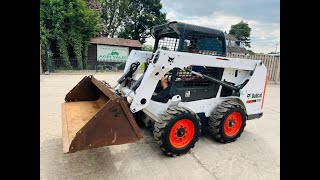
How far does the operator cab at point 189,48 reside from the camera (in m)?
3.82

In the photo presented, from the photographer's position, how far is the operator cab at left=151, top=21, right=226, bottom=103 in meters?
→ 3.82

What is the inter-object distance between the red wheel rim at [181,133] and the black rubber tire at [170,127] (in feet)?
0.17

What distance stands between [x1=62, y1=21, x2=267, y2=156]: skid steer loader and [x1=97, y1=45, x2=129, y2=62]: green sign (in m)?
17.1

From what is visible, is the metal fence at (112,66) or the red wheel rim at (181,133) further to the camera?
the metal fence at (112,66)

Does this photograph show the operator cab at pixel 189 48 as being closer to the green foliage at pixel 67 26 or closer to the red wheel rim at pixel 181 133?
the red wheel rim at pixel 181 133

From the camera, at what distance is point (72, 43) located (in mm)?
19391

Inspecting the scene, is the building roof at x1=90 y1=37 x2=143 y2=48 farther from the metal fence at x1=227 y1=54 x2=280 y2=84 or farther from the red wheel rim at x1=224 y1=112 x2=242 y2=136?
the red wheel rim at x1=224 y1=112 x2=242 y2=136

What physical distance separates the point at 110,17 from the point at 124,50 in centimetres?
1124

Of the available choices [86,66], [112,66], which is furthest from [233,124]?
[86,66]

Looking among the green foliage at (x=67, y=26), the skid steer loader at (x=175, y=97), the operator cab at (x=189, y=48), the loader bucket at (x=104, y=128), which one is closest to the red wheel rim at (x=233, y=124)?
the skid steer loader at (x=175, y=97)

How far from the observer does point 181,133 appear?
3561mm

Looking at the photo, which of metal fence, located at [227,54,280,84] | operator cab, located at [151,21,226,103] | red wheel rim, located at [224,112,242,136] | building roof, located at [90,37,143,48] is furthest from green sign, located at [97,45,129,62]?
red wheel rim, located at [224,112,242,136]
